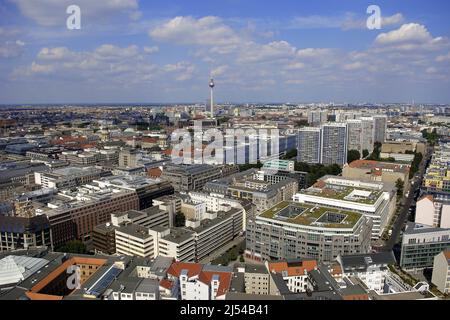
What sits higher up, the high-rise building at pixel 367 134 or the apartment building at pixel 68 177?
the high-rise building at pixel 367 134

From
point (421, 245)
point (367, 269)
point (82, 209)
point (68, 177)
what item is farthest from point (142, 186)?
point (421, 245)

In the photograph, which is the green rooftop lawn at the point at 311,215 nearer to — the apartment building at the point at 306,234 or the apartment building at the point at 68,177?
the apartment building at the point at 306,234

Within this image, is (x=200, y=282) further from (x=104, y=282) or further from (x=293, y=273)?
(x=293, y=273)

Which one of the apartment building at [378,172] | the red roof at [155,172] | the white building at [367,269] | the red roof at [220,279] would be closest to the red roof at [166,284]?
the red roof at [220,279]

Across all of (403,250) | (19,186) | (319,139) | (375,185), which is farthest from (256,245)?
(319,139)
